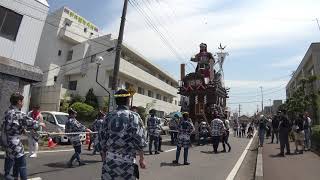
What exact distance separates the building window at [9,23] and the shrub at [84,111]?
15.9m

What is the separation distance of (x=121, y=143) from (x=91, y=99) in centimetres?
3264

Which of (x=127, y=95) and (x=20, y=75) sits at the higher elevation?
(x=20, y=75)

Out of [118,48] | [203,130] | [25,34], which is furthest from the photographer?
[203,130]

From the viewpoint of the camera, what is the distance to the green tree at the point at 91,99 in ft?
→ 120

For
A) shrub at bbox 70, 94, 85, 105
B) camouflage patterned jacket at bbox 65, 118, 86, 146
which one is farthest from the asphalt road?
shrub at bbox 70, 94, 85, 105

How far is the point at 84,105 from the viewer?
111ft

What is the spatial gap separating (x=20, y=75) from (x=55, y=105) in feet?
63.7

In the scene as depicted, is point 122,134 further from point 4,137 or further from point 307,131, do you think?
point 307,131

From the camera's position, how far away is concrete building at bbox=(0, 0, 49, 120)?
15.4 metres

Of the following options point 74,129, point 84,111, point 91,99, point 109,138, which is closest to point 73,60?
point 91,99

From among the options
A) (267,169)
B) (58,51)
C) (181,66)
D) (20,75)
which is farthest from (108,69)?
(267,169)

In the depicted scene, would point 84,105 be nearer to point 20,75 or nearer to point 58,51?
point 58,51

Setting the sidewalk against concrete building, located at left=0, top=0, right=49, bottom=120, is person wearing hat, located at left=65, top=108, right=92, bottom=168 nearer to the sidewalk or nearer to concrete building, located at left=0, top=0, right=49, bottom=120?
concrete building, located at left=0, top=0, right=49, bottom=120

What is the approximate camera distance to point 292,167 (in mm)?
12266
